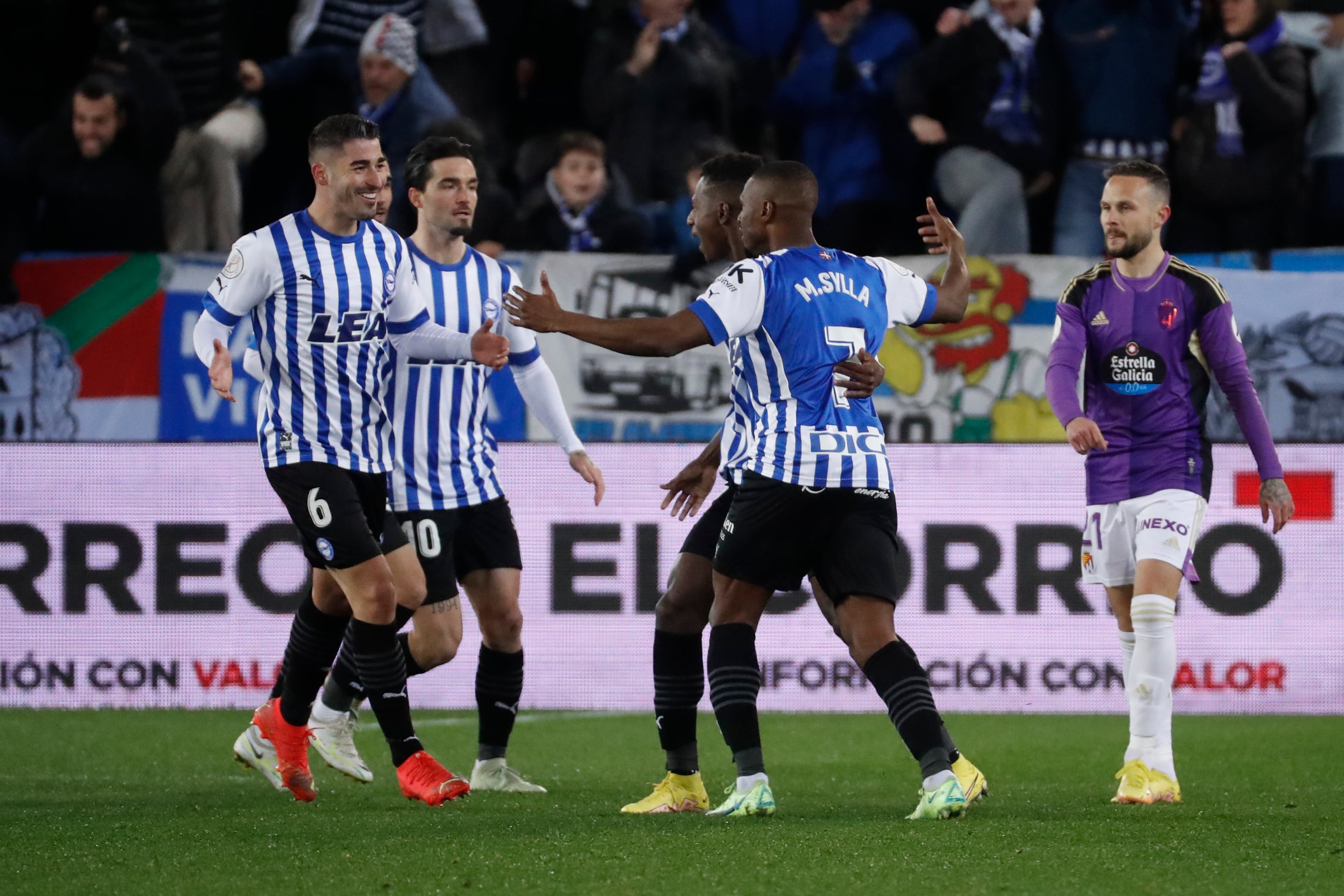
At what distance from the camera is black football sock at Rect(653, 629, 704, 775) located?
5.40 metres

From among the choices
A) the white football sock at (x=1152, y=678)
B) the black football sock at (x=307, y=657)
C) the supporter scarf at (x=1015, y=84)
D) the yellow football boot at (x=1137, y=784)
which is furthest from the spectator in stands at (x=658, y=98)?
the yellow football boot at (x=1137, y=784)

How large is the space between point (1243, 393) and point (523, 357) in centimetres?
240

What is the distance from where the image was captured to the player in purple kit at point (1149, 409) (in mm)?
5539

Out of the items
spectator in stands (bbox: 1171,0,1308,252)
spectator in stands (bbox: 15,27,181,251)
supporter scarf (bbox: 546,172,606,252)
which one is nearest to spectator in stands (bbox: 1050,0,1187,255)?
spectator in stands (bbox: 1171,0,1308,252)

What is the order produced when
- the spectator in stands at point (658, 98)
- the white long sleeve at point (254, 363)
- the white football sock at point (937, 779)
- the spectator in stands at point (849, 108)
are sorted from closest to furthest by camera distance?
the white football sock at point (937, 779) → the white long sleeve at point (254, 363) → the spectator in stands at point (849, 108) → the spectator in stands at point (658, 98)

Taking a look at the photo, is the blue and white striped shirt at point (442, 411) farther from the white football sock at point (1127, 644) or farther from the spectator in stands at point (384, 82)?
the spectator in stands at point (384, 82)

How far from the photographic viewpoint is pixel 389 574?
18.0ft

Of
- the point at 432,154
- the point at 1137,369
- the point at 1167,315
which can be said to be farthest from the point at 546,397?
the point at 1167,315

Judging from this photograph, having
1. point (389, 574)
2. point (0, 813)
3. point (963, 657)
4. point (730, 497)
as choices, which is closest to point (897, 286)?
point (730, 497)

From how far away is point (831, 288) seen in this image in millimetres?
4961

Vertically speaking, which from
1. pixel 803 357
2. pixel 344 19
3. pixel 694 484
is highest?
pixel 344 19

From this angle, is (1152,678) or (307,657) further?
(307,657)

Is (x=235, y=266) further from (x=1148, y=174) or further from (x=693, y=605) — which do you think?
(x=1148, y=174)

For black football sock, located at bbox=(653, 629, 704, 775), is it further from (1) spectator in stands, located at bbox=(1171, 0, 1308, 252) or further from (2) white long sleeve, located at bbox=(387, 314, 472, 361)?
(1) spectator in stands, located at bbox=(1171, 0, 1308, 252)
